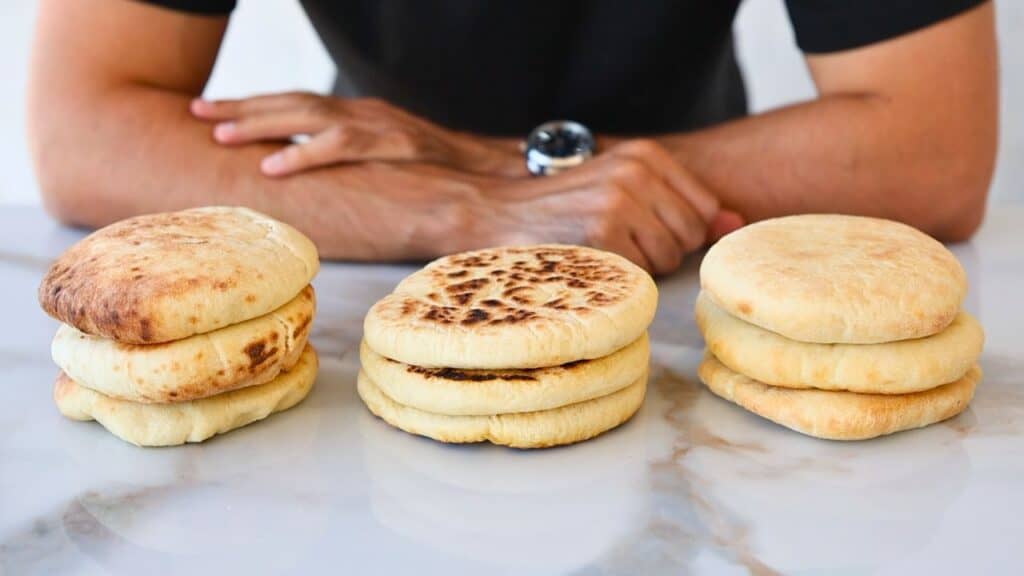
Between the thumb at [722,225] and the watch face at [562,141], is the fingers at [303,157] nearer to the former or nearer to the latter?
the watch face at [562,141]

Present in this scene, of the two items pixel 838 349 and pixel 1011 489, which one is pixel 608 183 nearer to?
pixel 838 349

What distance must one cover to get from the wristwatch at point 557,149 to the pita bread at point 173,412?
789mm

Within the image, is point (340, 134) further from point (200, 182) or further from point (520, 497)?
point (520, 497)

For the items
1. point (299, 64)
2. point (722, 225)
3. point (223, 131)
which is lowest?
point (299, 64)

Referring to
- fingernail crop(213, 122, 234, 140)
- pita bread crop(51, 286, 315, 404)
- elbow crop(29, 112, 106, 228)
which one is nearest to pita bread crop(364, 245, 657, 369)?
pita bread crop(51, 286, 315, 404)

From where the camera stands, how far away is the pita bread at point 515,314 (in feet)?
3.55

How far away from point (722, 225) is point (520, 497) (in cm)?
86

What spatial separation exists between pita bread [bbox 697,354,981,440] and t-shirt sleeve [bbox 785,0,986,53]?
853 mm

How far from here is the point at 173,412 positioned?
45.4 inches

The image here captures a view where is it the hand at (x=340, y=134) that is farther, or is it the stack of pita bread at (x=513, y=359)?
the hand at (x=340, y=134)

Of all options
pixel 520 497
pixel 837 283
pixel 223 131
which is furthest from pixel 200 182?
pixel 837 283

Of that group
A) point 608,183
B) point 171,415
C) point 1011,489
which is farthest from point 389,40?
point 1011,489

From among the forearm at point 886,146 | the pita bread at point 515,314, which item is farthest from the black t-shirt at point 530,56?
the pita bread at point 515,314

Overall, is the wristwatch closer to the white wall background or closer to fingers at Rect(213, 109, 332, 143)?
fingers at Rect(213, 109, 332, 143)
